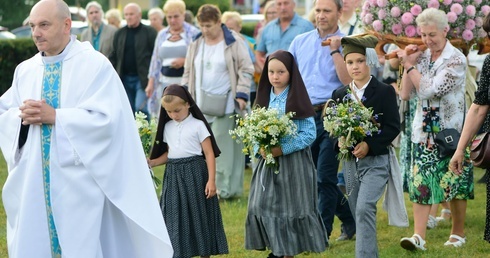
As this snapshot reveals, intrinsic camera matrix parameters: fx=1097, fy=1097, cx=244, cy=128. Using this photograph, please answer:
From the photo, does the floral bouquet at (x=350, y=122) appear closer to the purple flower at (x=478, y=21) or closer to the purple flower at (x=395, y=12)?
the purple flower at (x=395, y=12)

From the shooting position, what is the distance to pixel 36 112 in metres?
6.83

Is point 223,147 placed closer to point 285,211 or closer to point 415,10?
point 415,10

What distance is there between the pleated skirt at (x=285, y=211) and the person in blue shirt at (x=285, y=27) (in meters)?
4.12

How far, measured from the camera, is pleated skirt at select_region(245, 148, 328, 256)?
8.46 metres

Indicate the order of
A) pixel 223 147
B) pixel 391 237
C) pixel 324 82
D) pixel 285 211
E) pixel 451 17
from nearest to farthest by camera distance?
1. pixel 285 211
2. pixel 451 17
3. pixel 324 82
4. pixel 391 237
5. pixel 223 147

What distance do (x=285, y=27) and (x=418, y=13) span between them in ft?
10.7

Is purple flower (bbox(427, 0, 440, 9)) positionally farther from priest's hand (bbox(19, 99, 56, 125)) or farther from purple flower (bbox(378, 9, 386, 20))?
priest's hand (bbox(19, 99, 56, 125))

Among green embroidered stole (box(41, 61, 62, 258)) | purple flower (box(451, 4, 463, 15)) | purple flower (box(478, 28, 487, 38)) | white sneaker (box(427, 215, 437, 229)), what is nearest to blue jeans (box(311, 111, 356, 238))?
white sneaker (box(427, 215, 437, 229))

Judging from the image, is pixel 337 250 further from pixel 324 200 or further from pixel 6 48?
pixel 6 48

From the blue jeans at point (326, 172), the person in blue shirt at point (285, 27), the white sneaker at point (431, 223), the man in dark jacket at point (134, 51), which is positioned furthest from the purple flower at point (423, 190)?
the man in dark jacket at point (134, 51)

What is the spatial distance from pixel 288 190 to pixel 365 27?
7.14ft

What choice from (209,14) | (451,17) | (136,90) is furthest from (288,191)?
(136,90)

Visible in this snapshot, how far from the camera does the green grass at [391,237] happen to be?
9.32 metres

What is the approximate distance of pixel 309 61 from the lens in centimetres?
975
